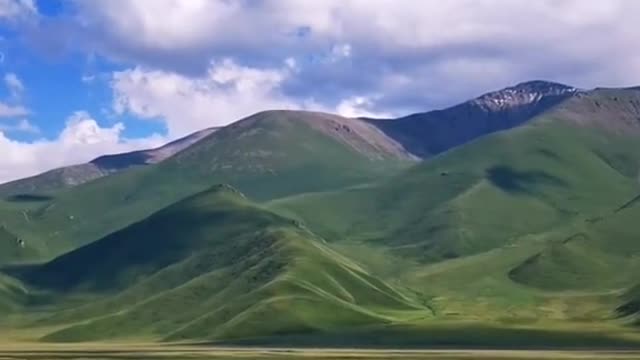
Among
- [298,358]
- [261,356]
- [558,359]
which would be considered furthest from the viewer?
[261,356]

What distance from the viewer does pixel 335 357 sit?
18962 cm

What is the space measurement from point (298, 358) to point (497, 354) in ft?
113

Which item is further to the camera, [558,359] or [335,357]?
[335,357]

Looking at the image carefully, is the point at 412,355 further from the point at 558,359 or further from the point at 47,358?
the point at 47,358

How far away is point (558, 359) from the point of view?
6880 inches

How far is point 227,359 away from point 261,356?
12200mm

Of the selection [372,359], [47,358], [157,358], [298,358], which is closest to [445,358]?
[372,359]

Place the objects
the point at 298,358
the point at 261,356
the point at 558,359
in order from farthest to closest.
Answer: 1. the point at 261,356
2. the point at 298,358
3. the point at 558,359

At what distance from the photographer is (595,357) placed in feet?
607

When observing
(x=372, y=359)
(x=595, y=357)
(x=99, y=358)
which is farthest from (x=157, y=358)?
(x=595, y=357)

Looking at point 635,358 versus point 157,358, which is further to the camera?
point 157,358

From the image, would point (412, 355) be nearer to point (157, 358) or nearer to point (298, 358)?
point (298, 358)

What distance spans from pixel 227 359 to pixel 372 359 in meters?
25.0

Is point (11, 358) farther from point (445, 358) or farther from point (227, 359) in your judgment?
point (445, 358)
